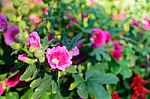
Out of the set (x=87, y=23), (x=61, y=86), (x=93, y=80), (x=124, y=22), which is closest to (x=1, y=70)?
(x=61, y=86)

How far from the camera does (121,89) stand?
8.07 feet

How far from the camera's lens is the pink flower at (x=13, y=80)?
5.68 ft

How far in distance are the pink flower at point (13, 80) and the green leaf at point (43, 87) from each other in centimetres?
18

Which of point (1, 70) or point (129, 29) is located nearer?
point (1, 70)

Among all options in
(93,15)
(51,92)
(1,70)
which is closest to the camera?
(51,92)

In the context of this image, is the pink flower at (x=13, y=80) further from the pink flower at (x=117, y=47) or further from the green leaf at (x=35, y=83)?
the pink flower at (x=117, y=47)

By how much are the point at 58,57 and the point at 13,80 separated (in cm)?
30

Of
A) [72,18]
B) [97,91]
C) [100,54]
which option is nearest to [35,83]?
[97,91]

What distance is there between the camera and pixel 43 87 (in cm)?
157

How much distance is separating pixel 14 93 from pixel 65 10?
2.56 feet

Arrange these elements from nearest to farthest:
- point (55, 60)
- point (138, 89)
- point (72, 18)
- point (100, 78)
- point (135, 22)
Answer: point (55, 60) < point (100, 78) < point (138, 89) < point (72, 18) < point (135, 22)

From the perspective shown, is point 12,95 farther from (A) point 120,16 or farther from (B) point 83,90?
(A) point 120,16

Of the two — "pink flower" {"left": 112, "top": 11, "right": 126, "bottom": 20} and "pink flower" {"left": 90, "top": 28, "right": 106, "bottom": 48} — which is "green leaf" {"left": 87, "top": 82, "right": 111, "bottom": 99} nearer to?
"pink flower" {"left": 90, "top": 28, "right": 106, "bottom": 48}

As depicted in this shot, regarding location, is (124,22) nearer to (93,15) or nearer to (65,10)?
(93,15)
